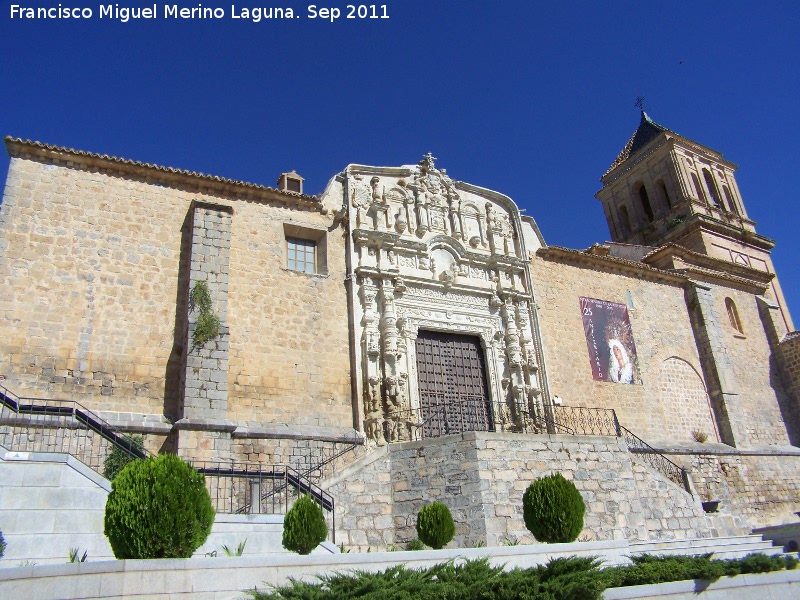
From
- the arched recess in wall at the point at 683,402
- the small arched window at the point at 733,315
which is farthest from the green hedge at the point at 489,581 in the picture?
the small arched window at the point at 733,315

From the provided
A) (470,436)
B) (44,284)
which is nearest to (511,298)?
(470,436)

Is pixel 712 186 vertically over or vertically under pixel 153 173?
over

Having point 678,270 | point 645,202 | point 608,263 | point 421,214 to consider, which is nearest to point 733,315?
point 678,270

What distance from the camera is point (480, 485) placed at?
1135 cm

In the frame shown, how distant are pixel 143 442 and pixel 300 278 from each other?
5.28m

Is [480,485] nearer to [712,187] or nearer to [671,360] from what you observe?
[671,360]

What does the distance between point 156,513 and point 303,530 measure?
224 cm

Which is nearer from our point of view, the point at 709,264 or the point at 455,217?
the point at 455,217

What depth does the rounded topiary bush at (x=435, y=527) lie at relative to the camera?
9695 millimetres

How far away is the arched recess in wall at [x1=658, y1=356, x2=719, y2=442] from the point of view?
19.9 meters

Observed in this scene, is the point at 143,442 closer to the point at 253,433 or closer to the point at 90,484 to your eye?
the point at 253,433

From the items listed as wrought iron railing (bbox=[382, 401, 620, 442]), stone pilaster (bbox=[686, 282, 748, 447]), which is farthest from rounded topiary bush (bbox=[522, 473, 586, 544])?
stone pilaster (bbox=[686, 282, 748, 447])

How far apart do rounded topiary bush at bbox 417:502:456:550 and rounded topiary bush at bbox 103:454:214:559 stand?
3.92 m

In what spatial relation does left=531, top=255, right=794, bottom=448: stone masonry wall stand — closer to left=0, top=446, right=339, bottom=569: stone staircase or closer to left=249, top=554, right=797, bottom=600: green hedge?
left=249, top=554, right=797, bottom=600: green hedge
